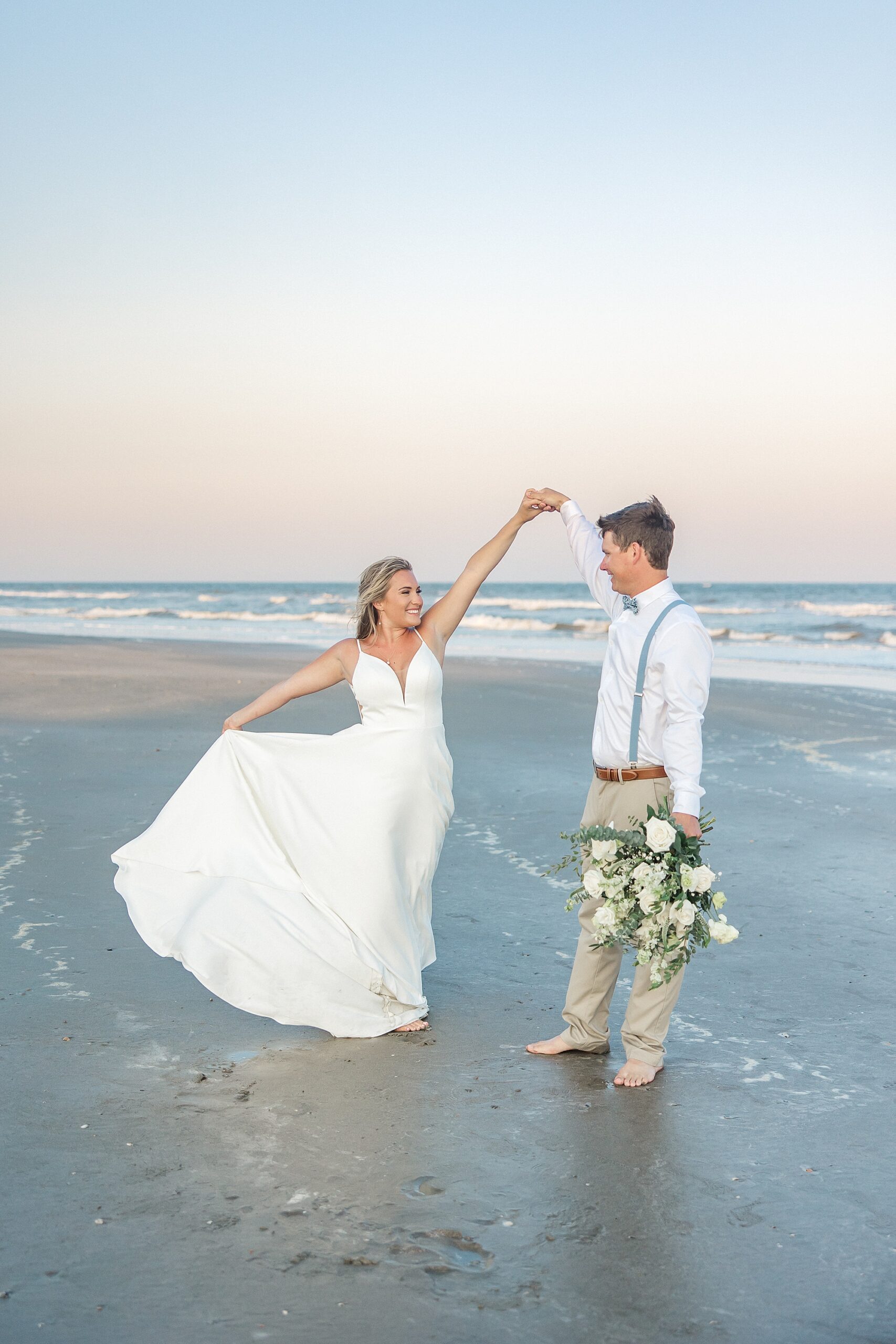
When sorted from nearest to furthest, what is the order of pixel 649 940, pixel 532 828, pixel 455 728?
pixel 649 940
pixel 532 828
pixel 455 728

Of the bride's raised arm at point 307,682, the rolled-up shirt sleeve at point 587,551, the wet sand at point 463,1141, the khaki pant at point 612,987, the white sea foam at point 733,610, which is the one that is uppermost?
the rolled-up shirt sleeve at point 587,551

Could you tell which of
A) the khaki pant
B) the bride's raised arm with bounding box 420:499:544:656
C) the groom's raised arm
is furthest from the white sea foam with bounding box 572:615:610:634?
the khaki pant

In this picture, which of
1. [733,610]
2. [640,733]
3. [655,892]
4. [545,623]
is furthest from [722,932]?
[733,610]

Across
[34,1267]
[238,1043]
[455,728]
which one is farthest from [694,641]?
[455,728]

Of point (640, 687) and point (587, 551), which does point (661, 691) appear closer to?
point (640, 687)

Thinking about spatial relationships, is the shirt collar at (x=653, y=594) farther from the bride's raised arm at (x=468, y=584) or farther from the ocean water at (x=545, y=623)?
the ocean water at (x=545, y=623)

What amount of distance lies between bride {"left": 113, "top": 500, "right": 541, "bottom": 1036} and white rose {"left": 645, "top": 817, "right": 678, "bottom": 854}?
47.9 inches

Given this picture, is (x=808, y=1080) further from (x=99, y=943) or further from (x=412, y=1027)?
(x=99, y=943)

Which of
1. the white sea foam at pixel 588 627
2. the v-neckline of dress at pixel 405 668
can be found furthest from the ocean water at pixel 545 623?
the v-neckline of dress at pixel 405 668

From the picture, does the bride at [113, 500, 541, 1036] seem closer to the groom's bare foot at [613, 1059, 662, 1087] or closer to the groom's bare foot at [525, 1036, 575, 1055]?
the groom's bare foot at [525, 1036, 575, 1055]

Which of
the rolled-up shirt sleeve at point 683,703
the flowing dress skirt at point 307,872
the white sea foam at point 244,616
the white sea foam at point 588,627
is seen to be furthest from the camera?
the white sea foam at point 244,616

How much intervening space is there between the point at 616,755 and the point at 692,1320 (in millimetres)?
2011

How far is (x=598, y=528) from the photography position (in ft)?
15.1

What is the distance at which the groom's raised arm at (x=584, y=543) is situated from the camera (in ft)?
15.3
